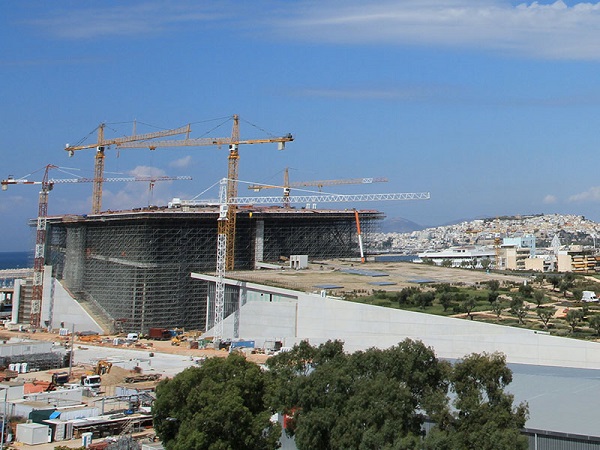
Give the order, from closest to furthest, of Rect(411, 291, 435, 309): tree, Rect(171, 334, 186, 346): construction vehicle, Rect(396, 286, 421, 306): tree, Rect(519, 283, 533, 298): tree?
Rect(411, 291, 435, 309): tree < Rect(396, 286, 421, 306): tree < Rect(519, 283, 533, 298): tree < Rect(171, 334, 186, 346): construction vehicle

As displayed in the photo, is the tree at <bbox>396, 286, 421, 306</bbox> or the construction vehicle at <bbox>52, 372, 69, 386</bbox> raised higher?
the tree at <bbox>396, 286, 421, 306</bbox>

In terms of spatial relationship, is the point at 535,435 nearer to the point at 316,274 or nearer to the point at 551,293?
the point at 551,293

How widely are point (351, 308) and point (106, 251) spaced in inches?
1513

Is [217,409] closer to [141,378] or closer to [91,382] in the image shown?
[91,382]

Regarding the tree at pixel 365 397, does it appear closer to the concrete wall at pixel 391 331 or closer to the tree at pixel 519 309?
the concrete wall at pixel 391 331

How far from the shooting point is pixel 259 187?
→ 443 ft

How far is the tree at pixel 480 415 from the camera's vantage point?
23.0 m

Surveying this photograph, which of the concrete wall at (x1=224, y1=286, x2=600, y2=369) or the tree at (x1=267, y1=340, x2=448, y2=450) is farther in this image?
the concrete wall at (x1=224, y1=286, x2=600, y2=369)

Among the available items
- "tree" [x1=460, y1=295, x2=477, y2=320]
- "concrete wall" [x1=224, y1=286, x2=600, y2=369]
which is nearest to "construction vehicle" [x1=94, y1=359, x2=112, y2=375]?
"concrete wall" [x1=224, y1=286, x2=600, y2=369]

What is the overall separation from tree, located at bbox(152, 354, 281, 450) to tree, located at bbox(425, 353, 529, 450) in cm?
653

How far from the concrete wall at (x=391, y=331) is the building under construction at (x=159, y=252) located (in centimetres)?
759

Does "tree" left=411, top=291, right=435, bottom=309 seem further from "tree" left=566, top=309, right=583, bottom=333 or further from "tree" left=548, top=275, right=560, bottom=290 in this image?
"tree" left=548, top=275, right=560, bottom=290

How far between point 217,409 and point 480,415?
8.52m

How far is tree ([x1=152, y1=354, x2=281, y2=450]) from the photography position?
1066 inches
